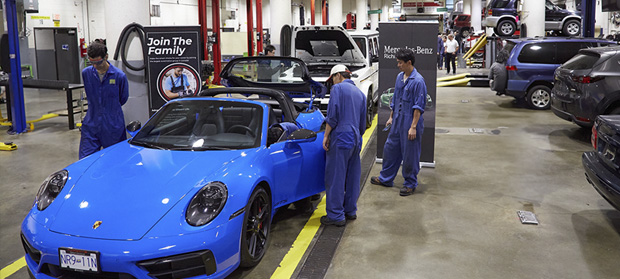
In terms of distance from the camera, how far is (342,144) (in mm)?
5145

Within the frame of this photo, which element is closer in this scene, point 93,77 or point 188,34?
point 93,77

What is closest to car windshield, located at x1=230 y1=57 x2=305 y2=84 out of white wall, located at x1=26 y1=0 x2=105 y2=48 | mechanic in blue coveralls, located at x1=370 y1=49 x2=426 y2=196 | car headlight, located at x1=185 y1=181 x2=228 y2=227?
mechanic in blue coveralls, located at x1=370 y1=49 x2=426 y2=196

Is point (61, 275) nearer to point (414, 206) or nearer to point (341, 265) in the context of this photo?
point (341, 265)

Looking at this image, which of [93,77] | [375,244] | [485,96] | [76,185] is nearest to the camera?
[76,185]

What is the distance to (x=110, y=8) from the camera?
7.84 metres

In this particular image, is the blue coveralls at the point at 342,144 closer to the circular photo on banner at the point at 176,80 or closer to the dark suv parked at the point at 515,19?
the circular photo on banner at the point at 176,80

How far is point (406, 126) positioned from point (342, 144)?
149 cm

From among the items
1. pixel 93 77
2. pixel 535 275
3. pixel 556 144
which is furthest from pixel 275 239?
pixel 556 144

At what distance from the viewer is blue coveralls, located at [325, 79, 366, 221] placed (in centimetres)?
513

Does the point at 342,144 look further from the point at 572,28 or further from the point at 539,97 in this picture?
the point at 572,28

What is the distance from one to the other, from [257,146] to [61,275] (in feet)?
5.70

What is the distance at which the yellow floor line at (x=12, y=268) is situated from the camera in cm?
438

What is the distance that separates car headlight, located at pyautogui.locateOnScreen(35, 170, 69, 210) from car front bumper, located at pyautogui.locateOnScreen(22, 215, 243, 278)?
0.63 feet

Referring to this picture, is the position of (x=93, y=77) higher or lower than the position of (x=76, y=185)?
higher
